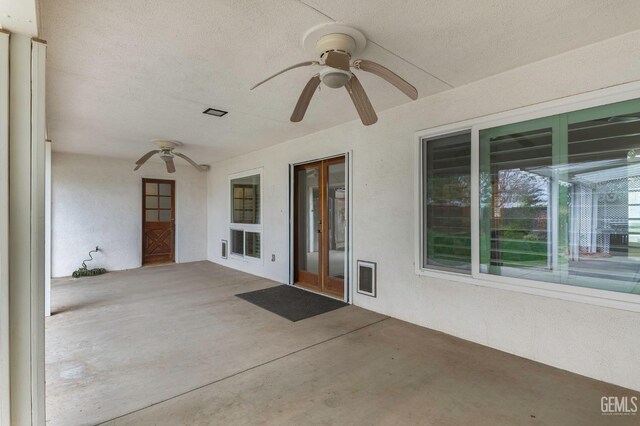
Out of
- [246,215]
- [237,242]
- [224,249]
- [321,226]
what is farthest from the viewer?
[224,249]

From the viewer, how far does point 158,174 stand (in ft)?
24.2

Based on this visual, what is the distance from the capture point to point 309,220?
511 cm

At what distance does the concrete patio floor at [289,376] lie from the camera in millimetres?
1942

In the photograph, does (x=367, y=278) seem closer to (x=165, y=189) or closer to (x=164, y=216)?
(x=164, y=216)

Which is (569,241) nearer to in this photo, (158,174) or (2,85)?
(2,85)

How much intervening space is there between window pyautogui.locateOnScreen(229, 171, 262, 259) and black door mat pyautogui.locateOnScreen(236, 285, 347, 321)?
1394 millimetres

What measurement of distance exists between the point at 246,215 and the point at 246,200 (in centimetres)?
33

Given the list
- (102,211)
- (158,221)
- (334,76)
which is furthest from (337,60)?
Result: (158,221)

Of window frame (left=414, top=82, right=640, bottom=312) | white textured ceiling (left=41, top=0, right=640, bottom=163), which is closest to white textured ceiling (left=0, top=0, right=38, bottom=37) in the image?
white textured ceiling (left=41, top=0, right=640, bottom=163)

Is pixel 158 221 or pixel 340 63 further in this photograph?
pixel 158 221

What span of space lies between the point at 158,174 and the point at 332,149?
16.7 feet

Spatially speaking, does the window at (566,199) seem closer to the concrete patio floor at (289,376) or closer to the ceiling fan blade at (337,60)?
the concrete patio floor at (289,376)

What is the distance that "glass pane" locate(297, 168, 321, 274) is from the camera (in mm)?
4930

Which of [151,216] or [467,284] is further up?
[151,216]
